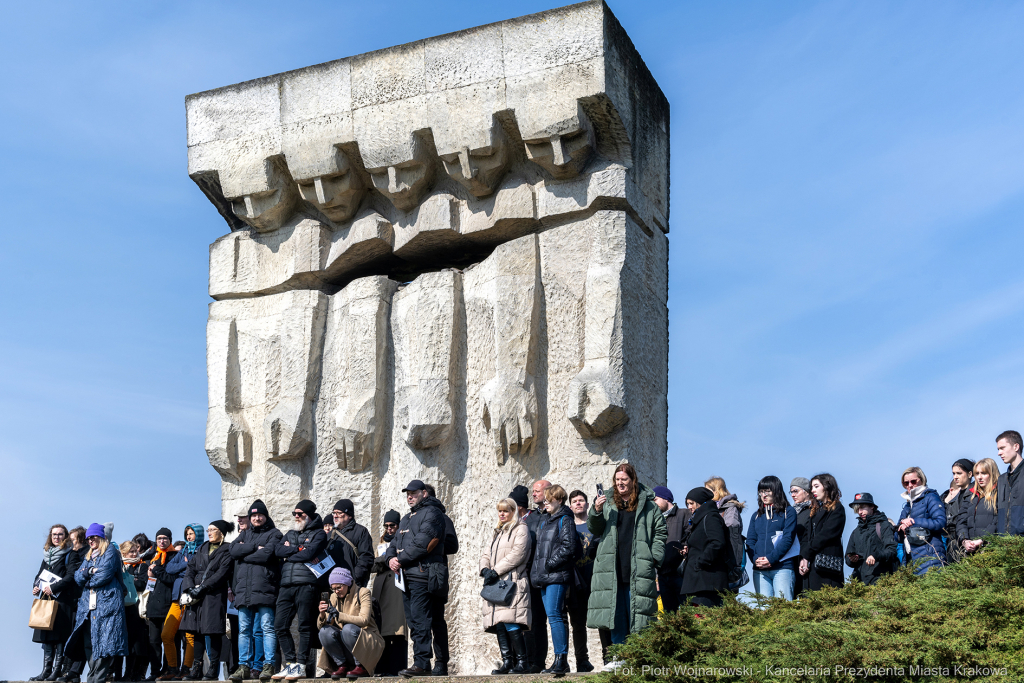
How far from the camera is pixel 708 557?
8242 mm

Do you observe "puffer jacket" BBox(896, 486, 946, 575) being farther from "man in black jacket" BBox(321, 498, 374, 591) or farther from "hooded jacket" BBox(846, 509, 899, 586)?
"man in black jacket" BBox(321, 498, 374, 591)

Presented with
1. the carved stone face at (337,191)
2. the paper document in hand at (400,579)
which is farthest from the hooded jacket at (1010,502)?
the carved stone face at (337,191)

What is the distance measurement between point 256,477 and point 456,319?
2.64m

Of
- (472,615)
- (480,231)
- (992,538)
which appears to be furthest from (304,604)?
(992,538)

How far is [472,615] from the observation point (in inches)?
439

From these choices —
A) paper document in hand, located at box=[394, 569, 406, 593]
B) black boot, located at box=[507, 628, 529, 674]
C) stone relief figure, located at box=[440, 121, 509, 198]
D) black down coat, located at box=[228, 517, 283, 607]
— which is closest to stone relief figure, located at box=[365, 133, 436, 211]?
stone relief figure, located at box=[440, 121, 509, 198]

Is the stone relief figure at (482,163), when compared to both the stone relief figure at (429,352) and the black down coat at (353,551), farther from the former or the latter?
the black down coat at (353,551)


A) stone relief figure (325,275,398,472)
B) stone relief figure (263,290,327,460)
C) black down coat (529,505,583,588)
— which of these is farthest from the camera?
stone relief figure (263,290,327,460)

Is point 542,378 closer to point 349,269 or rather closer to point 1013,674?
point 349,269

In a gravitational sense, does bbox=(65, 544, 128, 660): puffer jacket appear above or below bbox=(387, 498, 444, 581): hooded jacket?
below

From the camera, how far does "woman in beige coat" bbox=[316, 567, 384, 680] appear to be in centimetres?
907

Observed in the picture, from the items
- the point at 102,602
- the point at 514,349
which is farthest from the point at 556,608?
the point at 102,602

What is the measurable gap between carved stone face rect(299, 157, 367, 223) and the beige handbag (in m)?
4.58

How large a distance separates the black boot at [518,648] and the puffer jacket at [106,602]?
3.37 m
